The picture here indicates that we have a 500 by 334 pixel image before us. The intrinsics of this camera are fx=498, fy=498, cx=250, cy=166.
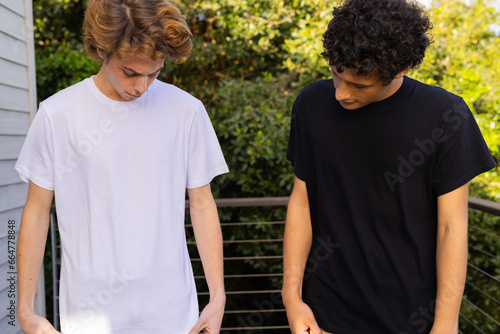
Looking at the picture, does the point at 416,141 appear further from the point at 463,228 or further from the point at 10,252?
the point at 10,252

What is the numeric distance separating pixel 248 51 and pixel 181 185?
5267 millimetres

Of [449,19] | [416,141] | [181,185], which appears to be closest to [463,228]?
[416,141]

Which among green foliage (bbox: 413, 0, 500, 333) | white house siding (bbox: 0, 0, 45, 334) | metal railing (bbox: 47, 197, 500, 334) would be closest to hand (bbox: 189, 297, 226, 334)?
white house siding (bbox: 0, 0, 45, 334)

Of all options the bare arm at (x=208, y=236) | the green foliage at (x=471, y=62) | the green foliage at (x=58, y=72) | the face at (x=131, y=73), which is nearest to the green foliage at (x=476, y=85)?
the green foliage at (x=471, y=62)

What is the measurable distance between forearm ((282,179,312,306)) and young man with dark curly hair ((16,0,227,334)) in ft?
0.77

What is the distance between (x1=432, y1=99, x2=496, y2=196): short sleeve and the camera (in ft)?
4.10

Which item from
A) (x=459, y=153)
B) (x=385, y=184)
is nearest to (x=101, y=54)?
(x=385, y=184)

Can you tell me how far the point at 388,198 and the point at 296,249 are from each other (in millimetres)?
316

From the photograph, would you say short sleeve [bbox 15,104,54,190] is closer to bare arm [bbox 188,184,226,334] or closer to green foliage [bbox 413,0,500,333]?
bare arm [bbox 188,184,226,334]

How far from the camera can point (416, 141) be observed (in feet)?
4.22

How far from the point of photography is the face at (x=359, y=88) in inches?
49.4

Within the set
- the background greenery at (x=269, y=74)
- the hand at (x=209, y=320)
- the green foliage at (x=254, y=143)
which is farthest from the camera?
the background greenery at (x=269, y=74)

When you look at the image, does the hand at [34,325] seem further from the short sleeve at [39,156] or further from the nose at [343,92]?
the nose at [343,92]

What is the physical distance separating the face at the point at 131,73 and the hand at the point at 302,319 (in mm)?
726
